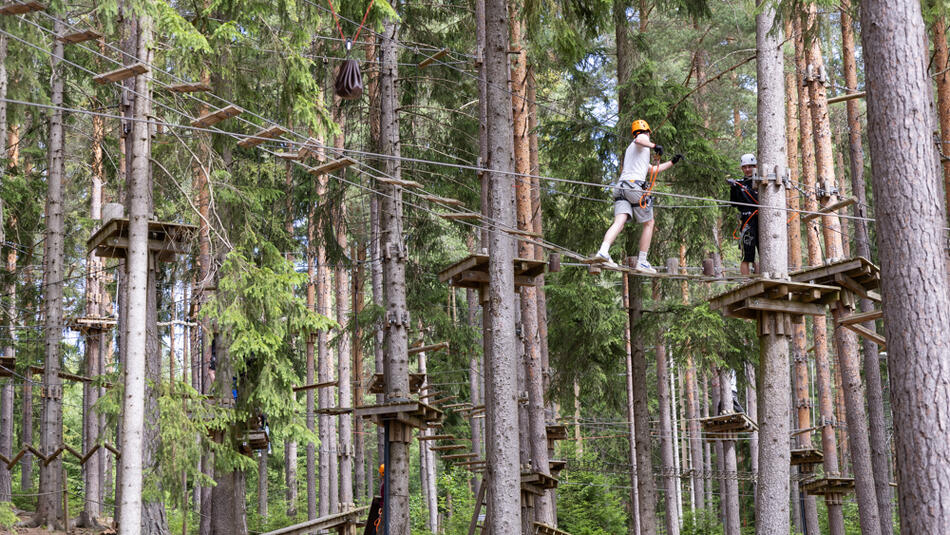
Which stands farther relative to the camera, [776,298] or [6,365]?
[6,365]

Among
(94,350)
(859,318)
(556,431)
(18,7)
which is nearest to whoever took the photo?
(18,7)

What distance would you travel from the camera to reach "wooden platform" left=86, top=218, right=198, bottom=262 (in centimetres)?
1025

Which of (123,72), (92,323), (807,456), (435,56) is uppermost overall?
(435,56)

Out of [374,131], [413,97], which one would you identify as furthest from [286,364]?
[413,97]

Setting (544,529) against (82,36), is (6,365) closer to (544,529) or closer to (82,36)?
(544,529)

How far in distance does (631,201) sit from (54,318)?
9.95 metres

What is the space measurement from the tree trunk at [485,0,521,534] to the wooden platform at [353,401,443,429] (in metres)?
2.05

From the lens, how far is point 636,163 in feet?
31.2

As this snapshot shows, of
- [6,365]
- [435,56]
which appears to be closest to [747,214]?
[435,56]

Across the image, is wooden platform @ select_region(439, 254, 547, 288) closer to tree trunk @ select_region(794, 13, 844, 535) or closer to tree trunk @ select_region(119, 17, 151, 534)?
tree trunk @ select_region(119, 17, 151, 534)

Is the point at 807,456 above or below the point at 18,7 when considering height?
below

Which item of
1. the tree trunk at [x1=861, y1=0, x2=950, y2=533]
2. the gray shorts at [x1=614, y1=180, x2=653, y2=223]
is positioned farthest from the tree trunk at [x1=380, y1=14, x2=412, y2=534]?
the tree trunk at [x1=861, y1=0, x2=950, y2=533]

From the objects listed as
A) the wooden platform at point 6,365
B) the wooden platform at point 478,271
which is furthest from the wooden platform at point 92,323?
the wooden platform at point 478,271

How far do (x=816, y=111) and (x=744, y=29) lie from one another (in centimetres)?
719
